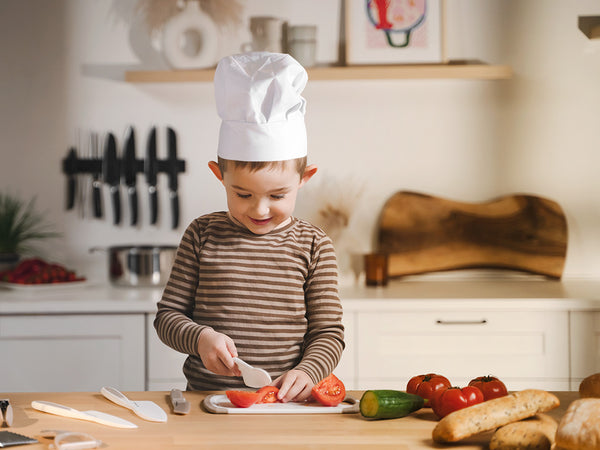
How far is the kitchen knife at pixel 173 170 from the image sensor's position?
2.69 meters

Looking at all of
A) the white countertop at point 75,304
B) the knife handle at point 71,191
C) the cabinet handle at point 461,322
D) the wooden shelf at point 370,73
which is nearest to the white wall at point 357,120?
the knife handle at point 71,191

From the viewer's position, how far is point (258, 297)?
1.33 metres

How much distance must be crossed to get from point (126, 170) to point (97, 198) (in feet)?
0.52

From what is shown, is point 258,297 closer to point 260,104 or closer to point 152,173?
point 260,104

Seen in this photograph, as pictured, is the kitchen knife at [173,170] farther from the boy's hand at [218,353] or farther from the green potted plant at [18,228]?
the boy's hand at [218,353]

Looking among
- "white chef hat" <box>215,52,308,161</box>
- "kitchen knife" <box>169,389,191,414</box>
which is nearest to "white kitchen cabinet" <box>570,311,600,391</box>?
"white chef hat" <box>215,52,308,161</box>

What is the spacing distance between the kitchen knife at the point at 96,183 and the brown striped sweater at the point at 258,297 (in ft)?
4.83

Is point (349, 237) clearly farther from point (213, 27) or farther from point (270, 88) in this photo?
point (270, 88)

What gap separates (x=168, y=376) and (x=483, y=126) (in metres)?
1.51

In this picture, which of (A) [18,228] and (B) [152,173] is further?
(B) [152,173]

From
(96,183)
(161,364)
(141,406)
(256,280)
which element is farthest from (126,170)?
(141,406)

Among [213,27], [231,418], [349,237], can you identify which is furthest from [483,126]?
[231,418]

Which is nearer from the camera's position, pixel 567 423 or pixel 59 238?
pixel 567 423

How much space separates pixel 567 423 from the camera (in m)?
0.86
